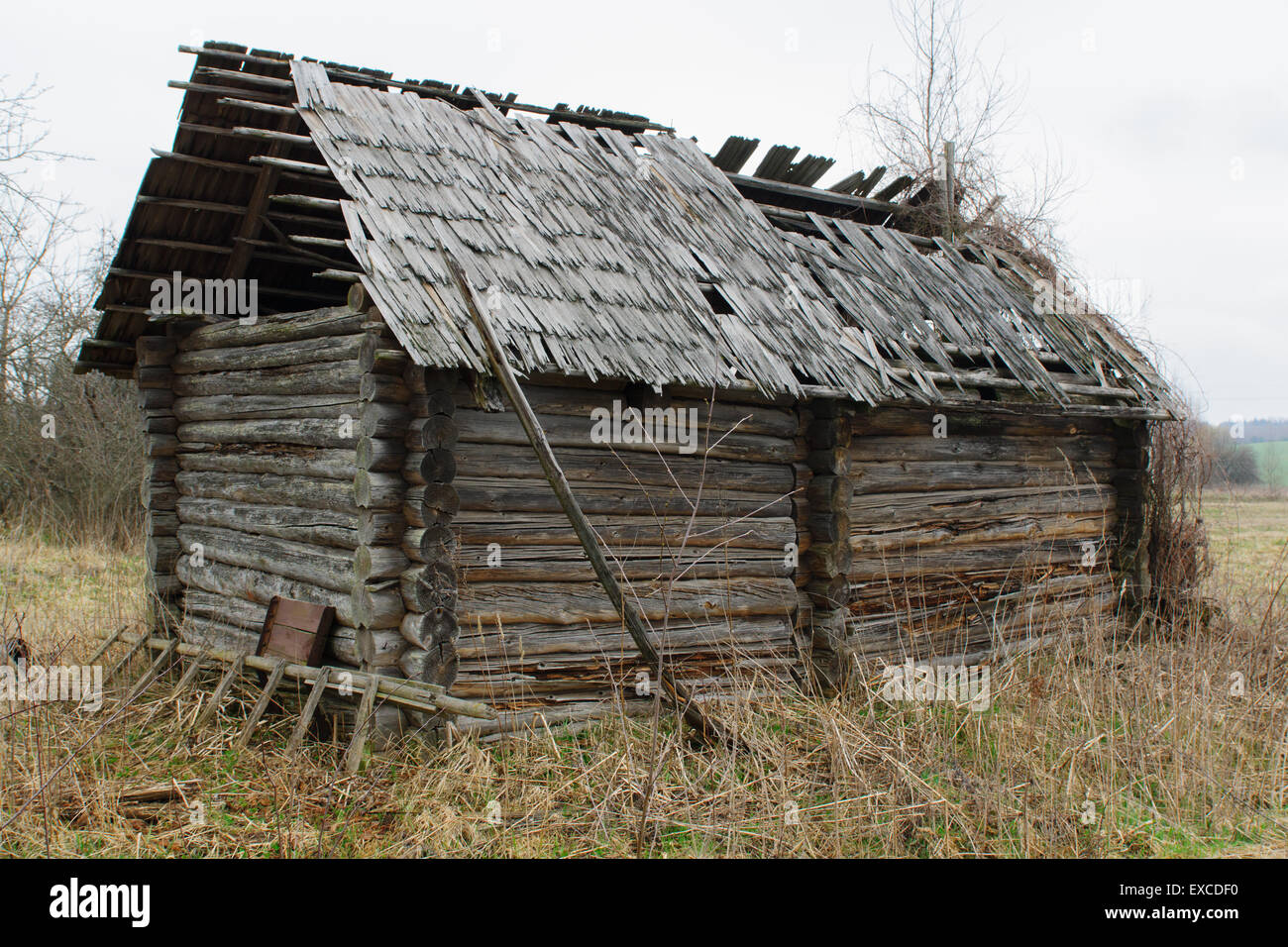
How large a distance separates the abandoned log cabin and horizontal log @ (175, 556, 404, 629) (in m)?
0.03

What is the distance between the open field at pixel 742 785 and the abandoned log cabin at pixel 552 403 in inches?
24.0

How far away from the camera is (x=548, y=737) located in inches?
226

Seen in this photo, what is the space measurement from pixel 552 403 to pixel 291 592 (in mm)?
2332

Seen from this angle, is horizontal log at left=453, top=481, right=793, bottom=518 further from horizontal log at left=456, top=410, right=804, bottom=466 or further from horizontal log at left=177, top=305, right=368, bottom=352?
horizontal log at left=177, top=305, right=368, bottom=352

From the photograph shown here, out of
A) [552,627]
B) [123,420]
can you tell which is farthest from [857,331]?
[123,420]

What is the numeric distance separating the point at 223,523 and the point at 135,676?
4.32 feet

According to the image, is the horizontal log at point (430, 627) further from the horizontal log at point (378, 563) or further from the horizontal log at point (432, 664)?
the horizontal log at point (378, 563)

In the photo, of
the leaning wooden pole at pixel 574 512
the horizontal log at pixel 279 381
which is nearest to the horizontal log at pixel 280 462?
the horizontal log at pixel 279 381

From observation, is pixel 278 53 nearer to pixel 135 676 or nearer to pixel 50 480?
pixel 135 676

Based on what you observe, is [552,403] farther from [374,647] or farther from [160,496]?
[160,496]

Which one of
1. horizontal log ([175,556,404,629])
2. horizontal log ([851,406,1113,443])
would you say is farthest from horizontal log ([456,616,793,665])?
horizontal log ([851,406,1113,443])

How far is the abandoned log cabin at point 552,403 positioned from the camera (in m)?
6.08

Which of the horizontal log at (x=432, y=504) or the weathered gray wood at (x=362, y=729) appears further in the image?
the horizontal log at (x=432, y=504)
